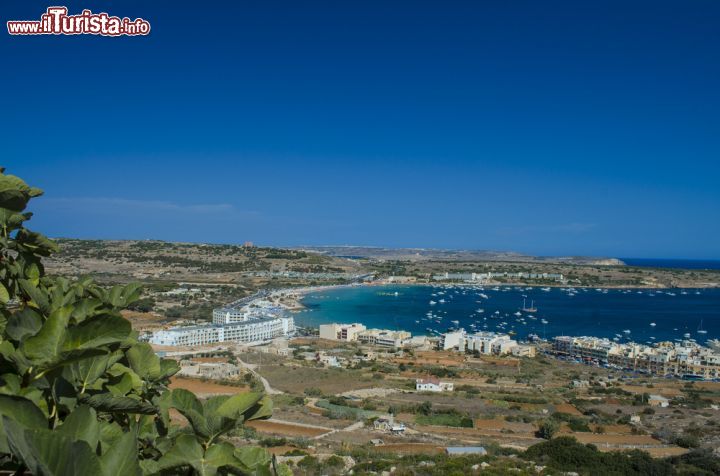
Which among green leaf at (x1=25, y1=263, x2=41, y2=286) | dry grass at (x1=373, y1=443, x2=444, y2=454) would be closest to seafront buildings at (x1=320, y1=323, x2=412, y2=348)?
dry grass at (x1=373, y1=443, x2=444, y2=454)

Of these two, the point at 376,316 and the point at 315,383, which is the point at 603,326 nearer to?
the point at 376,316

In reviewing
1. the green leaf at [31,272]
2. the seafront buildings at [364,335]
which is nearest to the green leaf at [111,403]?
the green leaf at [31,272]

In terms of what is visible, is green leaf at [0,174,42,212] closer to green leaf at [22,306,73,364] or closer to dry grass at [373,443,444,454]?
green leaf at [22,306,73,364]

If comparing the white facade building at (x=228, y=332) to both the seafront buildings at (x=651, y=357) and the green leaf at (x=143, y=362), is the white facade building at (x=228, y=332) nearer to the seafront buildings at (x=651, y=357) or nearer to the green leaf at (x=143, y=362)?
the seafront buildings at (x=651, y=357)

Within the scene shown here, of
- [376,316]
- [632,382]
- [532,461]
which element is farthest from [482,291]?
[532,461]

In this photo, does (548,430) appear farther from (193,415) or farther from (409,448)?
(193,415)

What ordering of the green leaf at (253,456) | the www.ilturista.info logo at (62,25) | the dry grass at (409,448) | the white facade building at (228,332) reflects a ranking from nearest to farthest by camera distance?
the green leaf at (253,456) → the www.ilturista.info logo at (62,25) → the dry grass at (409,448) → the white facade building at (228,332)
